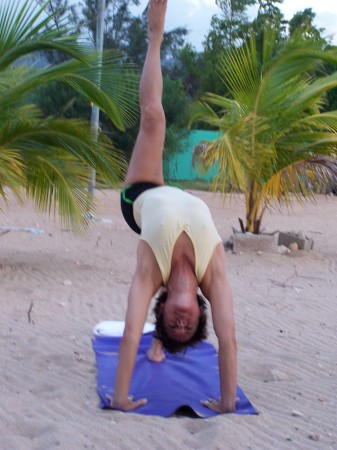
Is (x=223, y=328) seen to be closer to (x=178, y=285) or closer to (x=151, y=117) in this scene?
(x=178, y=285)

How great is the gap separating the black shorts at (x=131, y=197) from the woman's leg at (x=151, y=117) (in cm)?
6

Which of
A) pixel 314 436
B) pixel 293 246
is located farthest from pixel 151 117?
pixel 293 246

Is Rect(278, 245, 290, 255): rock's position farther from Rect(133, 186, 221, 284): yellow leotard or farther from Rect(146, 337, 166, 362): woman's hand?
Rect(133, 186, 221, 284): yellow leotard

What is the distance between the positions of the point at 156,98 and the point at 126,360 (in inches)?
83.2

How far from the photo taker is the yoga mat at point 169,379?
426 centimetres

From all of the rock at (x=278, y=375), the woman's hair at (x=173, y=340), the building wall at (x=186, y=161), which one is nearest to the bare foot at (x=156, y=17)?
the woman's hair at (x=173, y=340)

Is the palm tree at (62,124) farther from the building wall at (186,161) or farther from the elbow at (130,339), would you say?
the building wall at (186,161)

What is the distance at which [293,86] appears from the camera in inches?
398

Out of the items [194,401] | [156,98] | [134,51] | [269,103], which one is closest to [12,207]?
[269,103]

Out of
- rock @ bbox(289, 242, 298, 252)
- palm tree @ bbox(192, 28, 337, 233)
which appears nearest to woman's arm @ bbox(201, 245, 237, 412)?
palm tree @ bbox(192, 28, 337, 233)

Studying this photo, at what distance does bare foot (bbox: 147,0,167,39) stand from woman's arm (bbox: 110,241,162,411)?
6.07ft

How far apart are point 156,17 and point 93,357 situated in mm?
2598

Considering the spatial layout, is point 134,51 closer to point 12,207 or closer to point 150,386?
point 12,207

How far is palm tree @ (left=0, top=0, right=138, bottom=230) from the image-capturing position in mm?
7559
